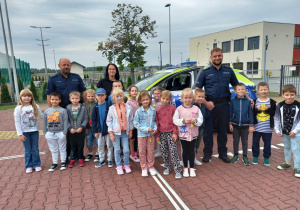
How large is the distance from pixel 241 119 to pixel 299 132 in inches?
36.1

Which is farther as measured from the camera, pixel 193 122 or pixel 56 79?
pixel 56 79

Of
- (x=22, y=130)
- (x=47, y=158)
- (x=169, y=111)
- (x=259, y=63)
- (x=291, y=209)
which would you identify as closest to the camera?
(x=291, y=209)

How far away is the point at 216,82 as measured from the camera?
4.02m

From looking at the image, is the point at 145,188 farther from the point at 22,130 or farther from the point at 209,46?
the point at 209,46

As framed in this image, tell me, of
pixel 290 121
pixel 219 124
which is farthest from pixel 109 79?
pixel 290 121

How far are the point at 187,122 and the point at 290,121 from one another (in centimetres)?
178

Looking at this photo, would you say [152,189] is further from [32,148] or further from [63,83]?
[63,83]

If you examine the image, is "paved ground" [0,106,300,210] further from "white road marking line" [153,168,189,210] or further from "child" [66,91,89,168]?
"child" [66,91,89,168]

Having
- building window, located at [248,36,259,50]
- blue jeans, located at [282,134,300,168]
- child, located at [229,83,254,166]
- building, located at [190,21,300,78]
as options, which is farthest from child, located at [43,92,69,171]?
building window, located at [248,36,259,50]

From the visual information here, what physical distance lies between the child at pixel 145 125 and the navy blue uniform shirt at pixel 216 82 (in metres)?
1.13

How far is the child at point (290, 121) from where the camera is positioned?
11.8ft

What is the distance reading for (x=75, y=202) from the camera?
10.2ft

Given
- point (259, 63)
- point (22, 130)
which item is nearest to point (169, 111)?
point (22, 130)

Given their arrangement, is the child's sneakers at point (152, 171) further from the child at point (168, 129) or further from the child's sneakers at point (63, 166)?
the child's sneakers at point (63, 166)
